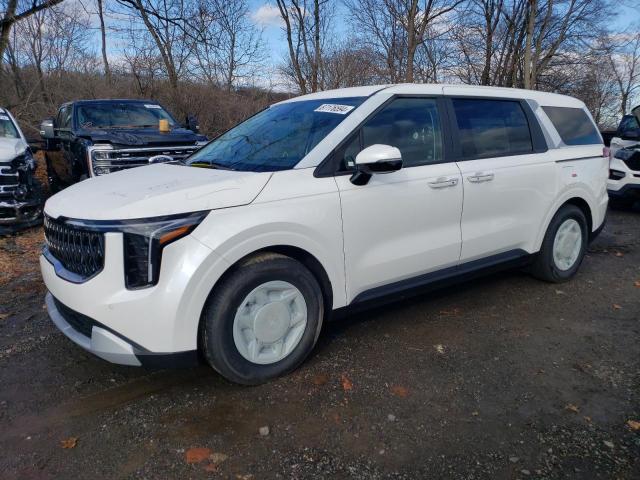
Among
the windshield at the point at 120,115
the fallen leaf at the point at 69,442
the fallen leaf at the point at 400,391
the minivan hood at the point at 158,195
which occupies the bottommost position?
the fallen leaf at the point at 69,442

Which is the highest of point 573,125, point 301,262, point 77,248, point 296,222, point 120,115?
point 120,115

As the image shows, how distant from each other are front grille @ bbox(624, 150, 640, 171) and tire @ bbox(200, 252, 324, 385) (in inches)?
317

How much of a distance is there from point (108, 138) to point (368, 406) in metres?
5.92

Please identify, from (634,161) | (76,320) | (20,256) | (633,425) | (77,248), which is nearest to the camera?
(633,425)

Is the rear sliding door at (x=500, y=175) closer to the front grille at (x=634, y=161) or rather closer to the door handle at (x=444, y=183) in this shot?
the door handle at (x=444, y=183)

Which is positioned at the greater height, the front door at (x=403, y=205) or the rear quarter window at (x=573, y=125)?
the rear quarter window at (x=573, y=125)

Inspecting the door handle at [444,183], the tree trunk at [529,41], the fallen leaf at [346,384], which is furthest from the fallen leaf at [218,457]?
the tree trunk at [529,41]

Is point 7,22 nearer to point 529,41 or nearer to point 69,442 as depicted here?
point 69,442

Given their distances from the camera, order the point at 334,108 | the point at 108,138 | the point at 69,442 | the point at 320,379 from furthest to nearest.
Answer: the point at 108,138 < the point at 334,108 < the point at 320,379 < the point at 69,442

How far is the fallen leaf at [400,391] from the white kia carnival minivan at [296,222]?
0.61 metres

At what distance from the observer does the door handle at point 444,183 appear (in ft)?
11.7

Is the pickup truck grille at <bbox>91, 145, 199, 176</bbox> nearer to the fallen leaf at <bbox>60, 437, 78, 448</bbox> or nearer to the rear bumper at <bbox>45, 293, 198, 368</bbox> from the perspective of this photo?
the rear bumper at <bbox>45, 293, 198, 368</bbox>

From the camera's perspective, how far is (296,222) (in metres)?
2.95

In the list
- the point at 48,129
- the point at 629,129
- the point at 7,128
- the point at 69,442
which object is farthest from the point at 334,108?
the point at 629,129
